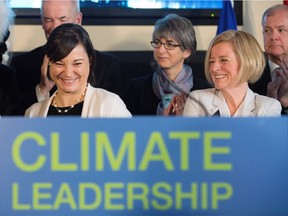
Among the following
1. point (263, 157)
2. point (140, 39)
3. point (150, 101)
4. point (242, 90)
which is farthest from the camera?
point (140, 39)

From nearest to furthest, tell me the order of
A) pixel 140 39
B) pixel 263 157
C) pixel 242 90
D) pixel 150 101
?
pixel 263 157 → pixel 242 90 → pixel 150 101 → pixel 140 39

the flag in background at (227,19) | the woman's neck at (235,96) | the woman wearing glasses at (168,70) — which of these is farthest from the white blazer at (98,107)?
the flag in background at (227,19)

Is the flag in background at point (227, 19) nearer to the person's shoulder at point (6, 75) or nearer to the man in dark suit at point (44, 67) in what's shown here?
the man in dark suit at point (44, 67)

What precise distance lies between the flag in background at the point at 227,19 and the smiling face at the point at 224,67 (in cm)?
146

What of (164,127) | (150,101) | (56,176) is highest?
(164,127)

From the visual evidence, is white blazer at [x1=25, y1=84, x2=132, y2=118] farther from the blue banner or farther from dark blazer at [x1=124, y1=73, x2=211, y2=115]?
the blue banner

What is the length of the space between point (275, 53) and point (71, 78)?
1139 millimetres

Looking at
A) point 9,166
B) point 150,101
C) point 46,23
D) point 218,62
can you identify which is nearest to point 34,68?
point 46,23

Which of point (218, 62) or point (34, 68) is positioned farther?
point (34, 68)

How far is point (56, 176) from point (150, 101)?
177 cm

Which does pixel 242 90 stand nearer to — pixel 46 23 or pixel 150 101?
pixel 150 101

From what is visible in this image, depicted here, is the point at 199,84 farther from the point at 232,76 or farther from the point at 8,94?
the point at 8,94

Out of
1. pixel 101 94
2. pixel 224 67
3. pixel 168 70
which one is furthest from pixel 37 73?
pixel 224 67

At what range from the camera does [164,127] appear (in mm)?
1519
